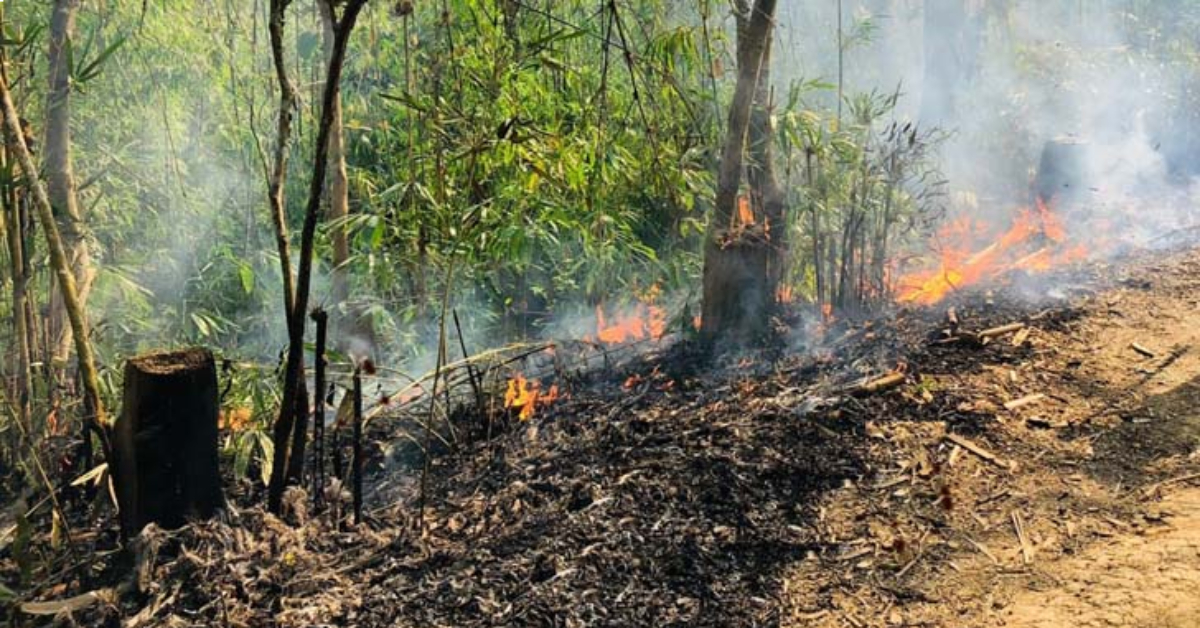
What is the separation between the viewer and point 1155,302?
5.44 m

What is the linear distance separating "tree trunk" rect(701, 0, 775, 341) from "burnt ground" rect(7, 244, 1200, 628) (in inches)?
26.3

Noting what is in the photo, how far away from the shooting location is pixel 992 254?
7.41 metres

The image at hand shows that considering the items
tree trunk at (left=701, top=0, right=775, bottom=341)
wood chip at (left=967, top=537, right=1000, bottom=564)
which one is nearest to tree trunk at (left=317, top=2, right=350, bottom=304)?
tree trunk at (left=701, top=0, right=775, bottom=341)

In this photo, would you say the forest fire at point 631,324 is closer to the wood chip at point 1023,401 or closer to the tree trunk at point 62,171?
the wood chip at point 1023,401

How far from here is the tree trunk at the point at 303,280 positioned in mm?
2590

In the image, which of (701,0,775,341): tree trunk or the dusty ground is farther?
(701,0,775,341): tree trunk

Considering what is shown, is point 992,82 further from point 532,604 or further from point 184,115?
point 532,604

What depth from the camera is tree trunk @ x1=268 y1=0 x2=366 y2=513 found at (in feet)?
8.50

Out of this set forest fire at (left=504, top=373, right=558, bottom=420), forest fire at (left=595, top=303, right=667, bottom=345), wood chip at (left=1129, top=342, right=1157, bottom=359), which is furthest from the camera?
forest fire at (left=595, top=303, right=667, bottom=345)

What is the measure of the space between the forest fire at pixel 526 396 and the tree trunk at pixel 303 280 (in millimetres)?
1368

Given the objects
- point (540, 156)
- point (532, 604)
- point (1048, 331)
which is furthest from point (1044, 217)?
point (532, 604)

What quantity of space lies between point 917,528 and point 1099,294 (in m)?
3.25

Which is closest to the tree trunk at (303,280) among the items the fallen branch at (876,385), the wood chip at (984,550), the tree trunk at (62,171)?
the tree trunk at (62,171)

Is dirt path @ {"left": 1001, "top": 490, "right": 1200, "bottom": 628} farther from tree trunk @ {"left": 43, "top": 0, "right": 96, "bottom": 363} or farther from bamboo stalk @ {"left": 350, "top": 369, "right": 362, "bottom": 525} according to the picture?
tree trunk @ {"left": 43, "top": 0, "right": 96, "bottom": 363}
